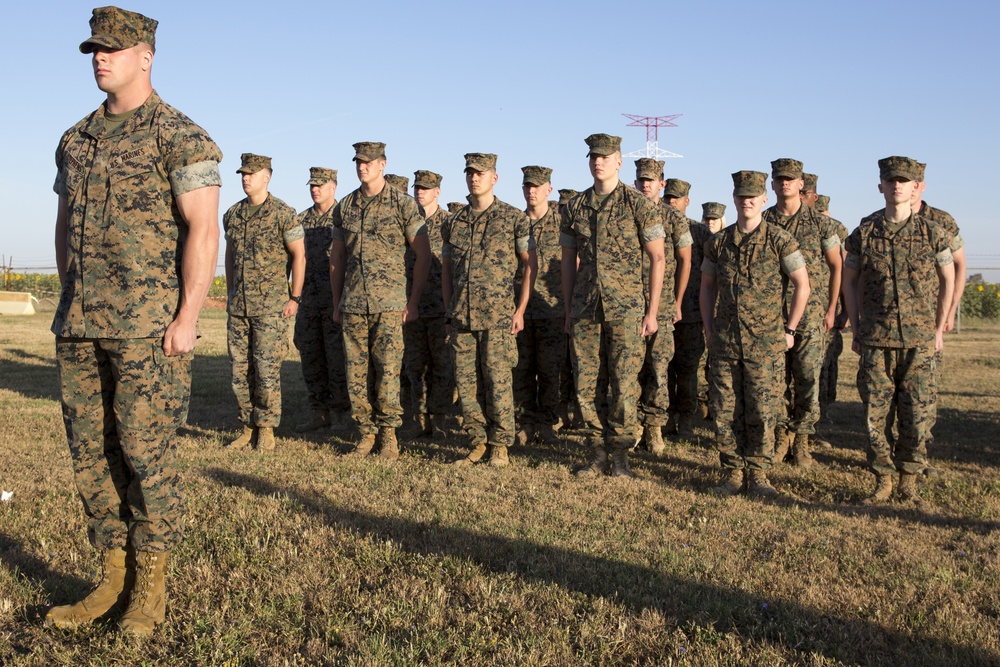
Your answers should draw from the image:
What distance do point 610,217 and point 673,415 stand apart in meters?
3.02

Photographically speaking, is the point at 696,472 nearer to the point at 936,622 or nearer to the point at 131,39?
the point at 936,622

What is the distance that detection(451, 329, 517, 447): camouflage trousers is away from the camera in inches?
280

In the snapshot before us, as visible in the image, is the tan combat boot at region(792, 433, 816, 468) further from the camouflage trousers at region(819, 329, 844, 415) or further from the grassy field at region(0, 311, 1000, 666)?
the camouflage trousers at region(819, 329, 844, 415)

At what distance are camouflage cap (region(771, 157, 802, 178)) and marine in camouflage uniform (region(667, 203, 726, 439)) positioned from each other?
6.00ft

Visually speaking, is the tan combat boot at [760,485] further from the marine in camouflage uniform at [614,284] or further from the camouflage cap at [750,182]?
the camouflage cap at [750,182]

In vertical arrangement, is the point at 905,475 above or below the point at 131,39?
below

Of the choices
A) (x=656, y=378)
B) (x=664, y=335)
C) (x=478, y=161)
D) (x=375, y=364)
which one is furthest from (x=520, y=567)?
(x=664, y=335)

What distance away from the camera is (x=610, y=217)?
6598 mm

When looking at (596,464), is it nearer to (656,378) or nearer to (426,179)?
(656,378)

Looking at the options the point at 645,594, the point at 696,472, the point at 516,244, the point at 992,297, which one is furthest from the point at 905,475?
the point at 992,297

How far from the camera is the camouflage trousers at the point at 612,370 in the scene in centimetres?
661

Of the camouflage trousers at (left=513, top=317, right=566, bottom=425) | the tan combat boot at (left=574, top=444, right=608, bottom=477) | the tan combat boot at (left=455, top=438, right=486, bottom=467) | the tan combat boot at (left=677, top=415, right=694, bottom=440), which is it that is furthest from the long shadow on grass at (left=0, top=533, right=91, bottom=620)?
the tan combat boot at (left=677, top=415, right=694, bottom=440)

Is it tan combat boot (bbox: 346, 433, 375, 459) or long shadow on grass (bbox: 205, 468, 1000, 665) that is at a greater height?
tan combat boot (bbox: 346, 433, 375, 459)

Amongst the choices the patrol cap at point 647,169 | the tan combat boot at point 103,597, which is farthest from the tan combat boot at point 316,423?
the tan combat boot at point 103,597
